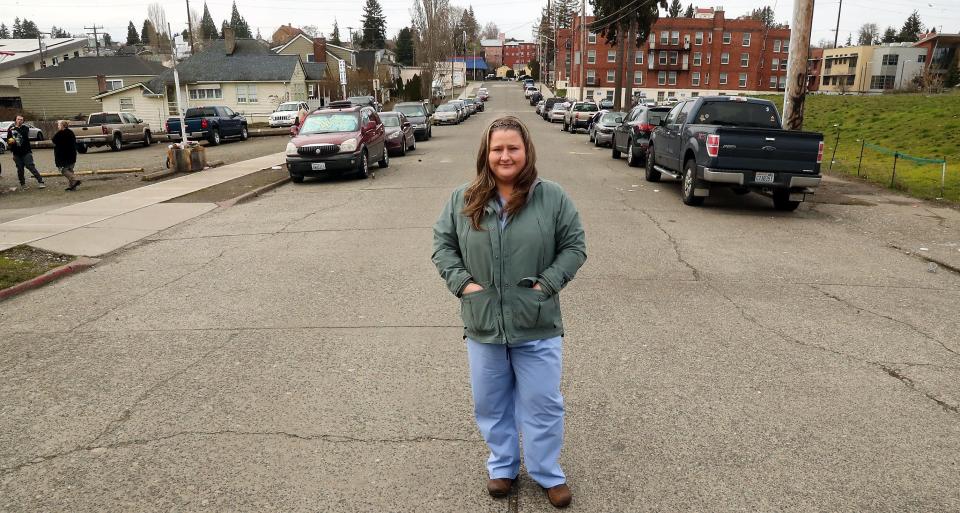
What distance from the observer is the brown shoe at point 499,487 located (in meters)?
3.41

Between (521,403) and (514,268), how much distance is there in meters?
0.69

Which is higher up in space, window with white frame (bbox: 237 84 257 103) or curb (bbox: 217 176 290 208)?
window with white frame (bbox: 237 84 257 103)

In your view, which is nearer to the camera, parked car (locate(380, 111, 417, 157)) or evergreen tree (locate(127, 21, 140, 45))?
parked car (locate(380, 111, 417, 157))

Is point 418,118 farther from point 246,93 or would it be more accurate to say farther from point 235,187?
point 246,93

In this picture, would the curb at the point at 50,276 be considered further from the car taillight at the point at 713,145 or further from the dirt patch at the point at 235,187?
the car taillight at the point at 713,145

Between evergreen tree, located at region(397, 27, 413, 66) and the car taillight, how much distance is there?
124278 millimetres

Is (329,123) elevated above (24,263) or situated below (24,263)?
above

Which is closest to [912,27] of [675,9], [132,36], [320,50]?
[675,9]

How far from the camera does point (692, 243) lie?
9602mm

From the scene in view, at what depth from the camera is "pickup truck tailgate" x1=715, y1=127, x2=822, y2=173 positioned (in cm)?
1141

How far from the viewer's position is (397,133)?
79.1ft

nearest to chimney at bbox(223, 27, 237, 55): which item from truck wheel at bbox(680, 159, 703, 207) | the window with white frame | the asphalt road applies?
the window with white frame

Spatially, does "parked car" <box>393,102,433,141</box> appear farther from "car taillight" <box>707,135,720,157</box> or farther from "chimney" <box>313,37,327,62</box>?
"chimney" <box>313,37,327,62</box>

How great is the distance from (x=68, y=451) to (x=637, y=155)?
58.6ft
